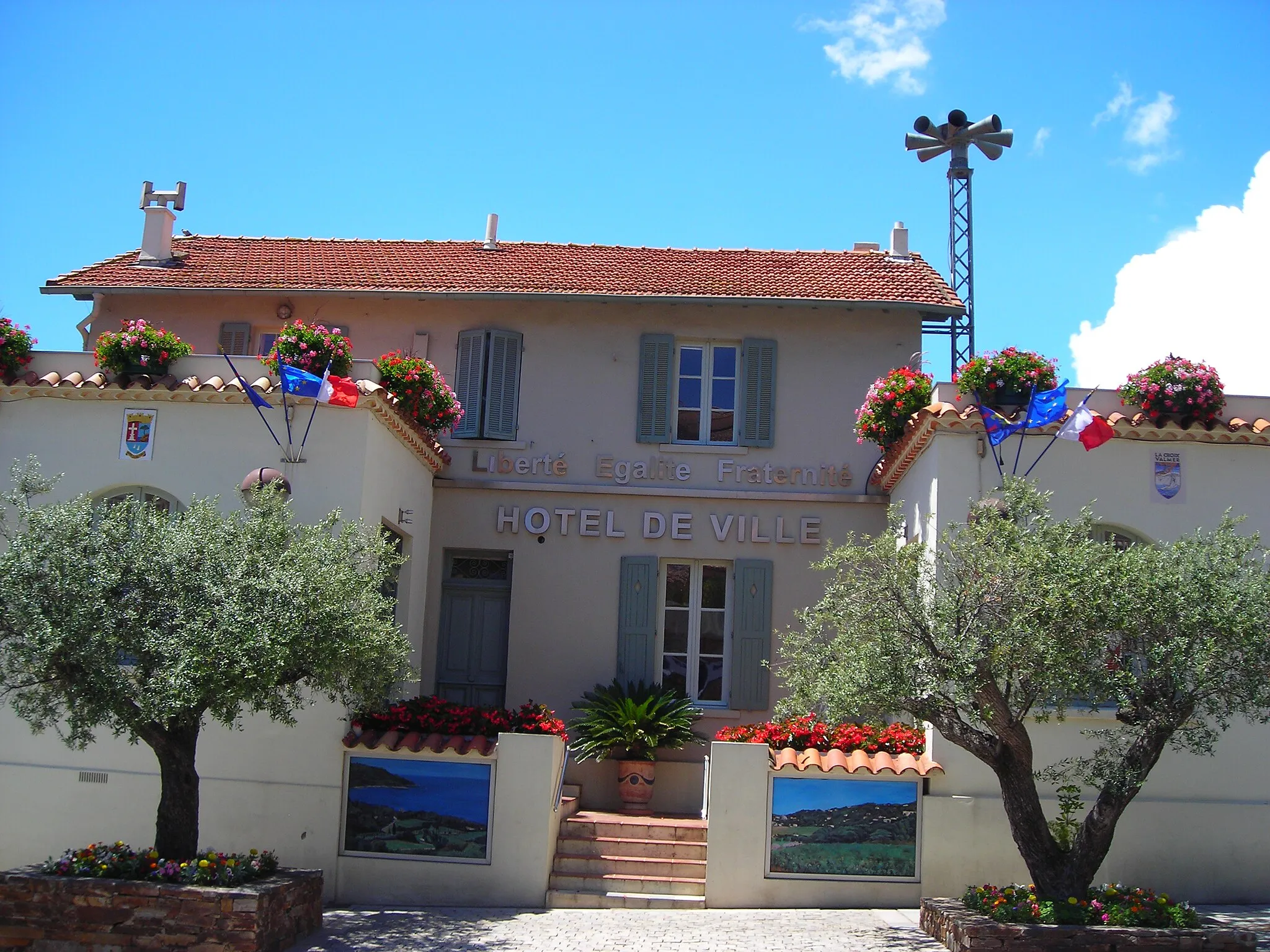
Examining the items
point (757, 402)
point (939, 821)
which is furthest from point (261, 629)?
point (757, 402)

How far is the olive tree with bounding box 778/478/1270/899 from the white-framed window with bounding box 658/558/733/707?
4293 millimetres

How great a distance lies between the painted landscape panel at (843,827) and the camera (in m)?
10.3

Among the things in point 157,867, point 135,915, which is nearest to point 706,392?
point 157,867

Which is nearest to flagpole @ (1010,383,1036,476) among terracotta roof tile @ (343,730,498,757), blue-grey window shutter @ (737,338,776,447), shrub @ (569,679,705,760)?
blue-grey window shutter @ (737,338,776,447)

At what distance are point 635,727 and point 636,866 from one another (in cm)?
171

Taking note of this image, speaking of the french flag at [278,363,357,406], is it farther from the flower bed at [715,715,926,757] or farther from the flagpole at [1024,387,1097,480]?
the flagpole at [1024,387,1097,480]

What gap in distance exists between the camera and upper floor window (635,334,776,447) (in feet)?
45.6

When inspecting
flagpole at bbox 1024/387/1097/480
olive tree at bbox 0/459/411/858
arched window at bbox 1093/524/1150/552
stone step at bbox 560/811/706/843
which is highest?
flagpole at bbox 1024/387/1097/480

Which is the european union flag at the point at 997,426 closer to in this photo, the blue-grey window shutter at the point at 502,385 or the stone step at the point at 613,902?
the stone step at the point at 613,902

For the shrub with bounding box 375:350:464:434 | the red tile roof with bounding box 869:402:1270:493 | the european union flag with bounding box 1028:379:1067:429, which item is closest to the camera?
the european union flag with bounding box 1028:379:1067:429

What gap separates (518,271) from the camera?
1473 centimetres

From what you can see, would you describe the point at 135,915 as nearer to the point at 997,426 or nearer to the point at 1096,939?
the point at 1096,939

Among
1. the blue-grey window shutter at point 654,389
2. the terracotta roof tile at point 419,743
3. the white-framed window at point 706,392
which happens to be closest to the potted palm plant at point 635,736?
the terracotta roof tile at point 419,743

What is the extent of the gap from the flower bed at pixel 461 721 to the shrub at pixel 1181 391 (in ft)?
20.1
